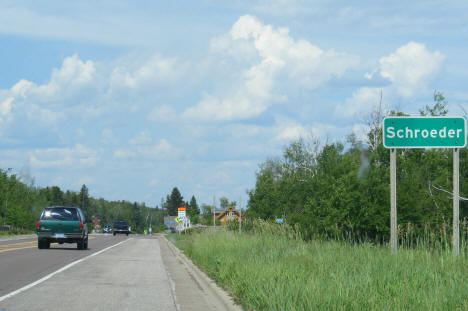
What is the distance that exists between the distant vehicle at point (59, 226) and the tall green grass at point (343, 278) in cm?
1510

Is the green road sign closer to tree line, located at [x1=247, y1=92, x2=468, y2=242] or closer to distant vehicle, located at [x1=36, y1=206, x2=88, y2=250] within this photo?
distant vehicle, located at [x1=36, y1=206, x2=88, y2=250]

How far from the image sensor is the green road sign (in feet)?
46.5

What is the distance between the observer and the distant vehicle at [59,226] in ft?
97.1

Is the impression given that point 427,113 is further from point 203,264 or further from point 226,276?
point 226,276

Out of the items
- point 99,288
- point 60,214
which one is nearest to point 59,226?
point 60,214

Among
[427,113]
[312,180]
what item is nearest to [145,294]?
[427,113]

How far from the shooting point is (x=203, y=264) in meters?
19.4

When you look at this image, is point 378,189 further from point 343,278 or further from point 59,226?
point 343,278

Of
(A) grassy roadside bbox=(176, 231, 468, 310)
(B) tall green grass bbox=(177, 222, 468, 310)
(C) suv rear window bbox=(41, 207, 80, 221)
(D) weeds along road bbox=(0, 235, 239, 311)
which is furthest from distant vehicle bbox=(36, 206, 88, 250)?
(A) grassy roadside bbox=(176, 231, 468, 310)

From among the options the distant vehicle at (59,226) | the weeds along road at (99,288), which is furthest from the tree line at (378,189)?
the weeds along road at (99,288)

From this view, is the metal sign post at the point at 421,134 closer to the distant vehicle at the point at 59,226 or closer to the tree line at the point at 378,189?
the distant vehicle at the point at 59,226

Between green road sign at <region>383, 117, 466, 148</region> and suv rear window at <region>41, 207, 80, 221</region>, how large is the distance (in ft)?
63.4

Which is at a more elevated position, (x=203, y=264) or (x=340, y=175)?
(x=340, y=175)

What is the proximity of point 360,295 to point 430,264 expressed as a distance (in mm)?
3153
